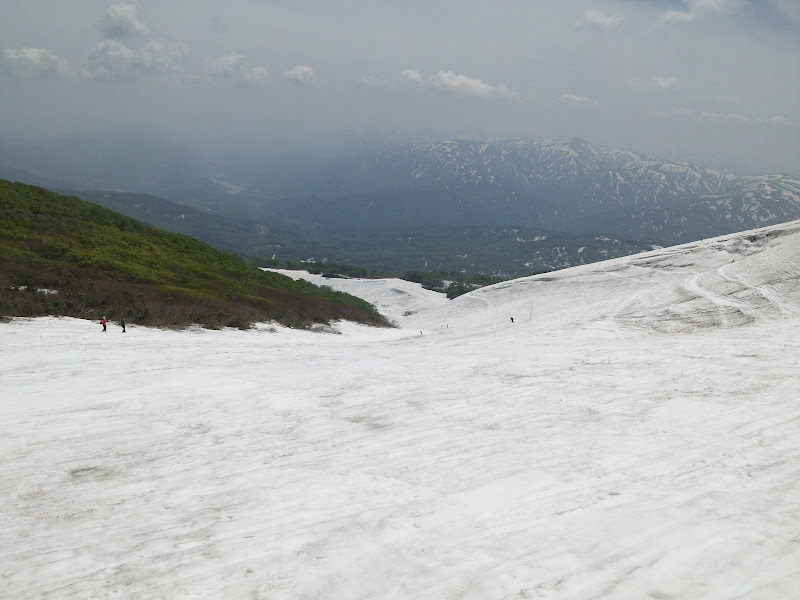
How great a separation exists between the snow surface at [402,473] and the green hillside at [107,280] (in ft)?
18.6

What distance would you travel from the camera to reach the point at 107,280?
30.8 m

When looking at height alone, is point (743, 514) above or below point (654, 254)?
below

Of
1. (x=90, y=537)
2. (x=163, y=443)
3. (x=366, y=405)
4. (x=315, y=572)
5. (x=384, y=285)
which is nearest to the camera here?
(x=315, y=572)

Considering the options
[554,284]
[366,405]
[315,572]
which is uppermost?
[554,284]

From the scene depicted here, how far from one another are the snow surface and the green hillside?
566 cm

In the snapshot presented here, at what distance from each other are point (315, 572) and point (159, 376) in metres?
11.9

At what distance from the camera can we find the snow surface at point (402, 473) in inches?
259

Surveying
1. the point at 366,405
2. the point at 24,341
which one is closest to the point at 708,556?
the point at 366,405

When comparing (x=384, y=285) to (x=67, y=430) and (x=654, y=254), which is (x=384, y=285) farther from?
(x=67, y=430)

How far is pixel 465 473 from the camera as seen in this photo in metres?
9.57

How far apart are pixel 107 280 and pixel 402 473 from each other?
93.2 ft

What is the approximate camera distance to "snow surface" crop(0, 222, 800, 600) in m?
6.59

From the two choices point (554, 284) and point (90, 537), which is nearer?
point (90, 537)

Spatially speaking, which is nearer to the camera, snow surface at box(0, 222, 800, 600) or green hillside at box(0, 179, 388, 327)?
snow surface at box(0, 222, 800, 600)
